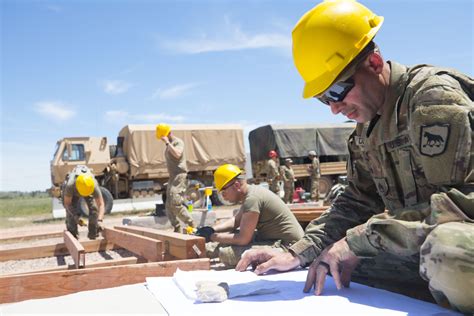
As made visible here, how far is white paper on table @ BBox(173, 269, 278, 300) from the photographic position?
1857 mm

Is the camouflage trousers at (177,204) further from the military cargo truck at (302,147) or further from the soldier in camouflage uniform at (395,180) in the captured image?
the military cargo truck at (302,147)

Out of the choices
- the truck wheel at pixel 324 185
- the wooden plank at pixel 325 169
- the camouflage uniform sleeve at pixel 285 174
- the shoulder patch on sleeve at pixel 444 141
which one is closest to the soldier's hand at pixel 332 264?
the shoulder patch on sleeve at pixel 444 141

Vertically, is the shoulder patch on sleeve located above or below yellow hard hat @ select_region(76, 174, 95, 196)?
above

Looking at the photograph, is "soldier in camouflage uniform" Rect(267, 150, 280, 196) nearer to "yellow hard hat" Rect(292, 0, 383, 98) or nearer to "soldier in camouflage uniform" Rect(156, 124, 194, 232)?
"soldier in camouflage uniform" Rect(156, 124, 194, 232)

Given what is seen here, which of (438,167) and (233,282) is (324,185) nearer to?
(233,282)

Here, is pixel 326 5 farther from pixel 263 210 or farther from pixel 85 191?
pixel 85 191

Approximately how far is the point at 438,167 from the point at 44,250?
543 cm

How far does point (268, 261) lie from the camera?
2.14 meters

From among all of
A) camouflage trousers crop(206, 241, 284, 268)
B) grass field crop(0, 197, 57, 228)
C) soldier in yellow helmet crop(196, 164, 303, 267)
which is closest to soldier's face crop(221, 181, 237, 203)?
soldier in yellow helmet crop(196, 164, 303, 267)

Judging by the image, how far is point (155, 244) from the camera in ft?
11.6

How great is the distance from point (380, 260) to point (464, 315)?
584mm

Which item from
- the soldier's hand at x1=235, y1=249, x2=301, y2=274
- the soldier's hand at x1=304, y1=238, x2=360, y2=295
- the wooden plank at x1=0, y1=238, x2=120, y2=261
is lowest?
the wooden plank at x1=0, y1=238, x2=120, y2=261

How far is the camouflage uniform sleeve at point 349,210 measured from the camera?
2.09 meters

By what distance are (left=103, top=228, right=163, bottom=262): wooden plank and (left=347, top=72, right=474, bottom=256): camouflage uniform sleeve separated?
2.29 meters
